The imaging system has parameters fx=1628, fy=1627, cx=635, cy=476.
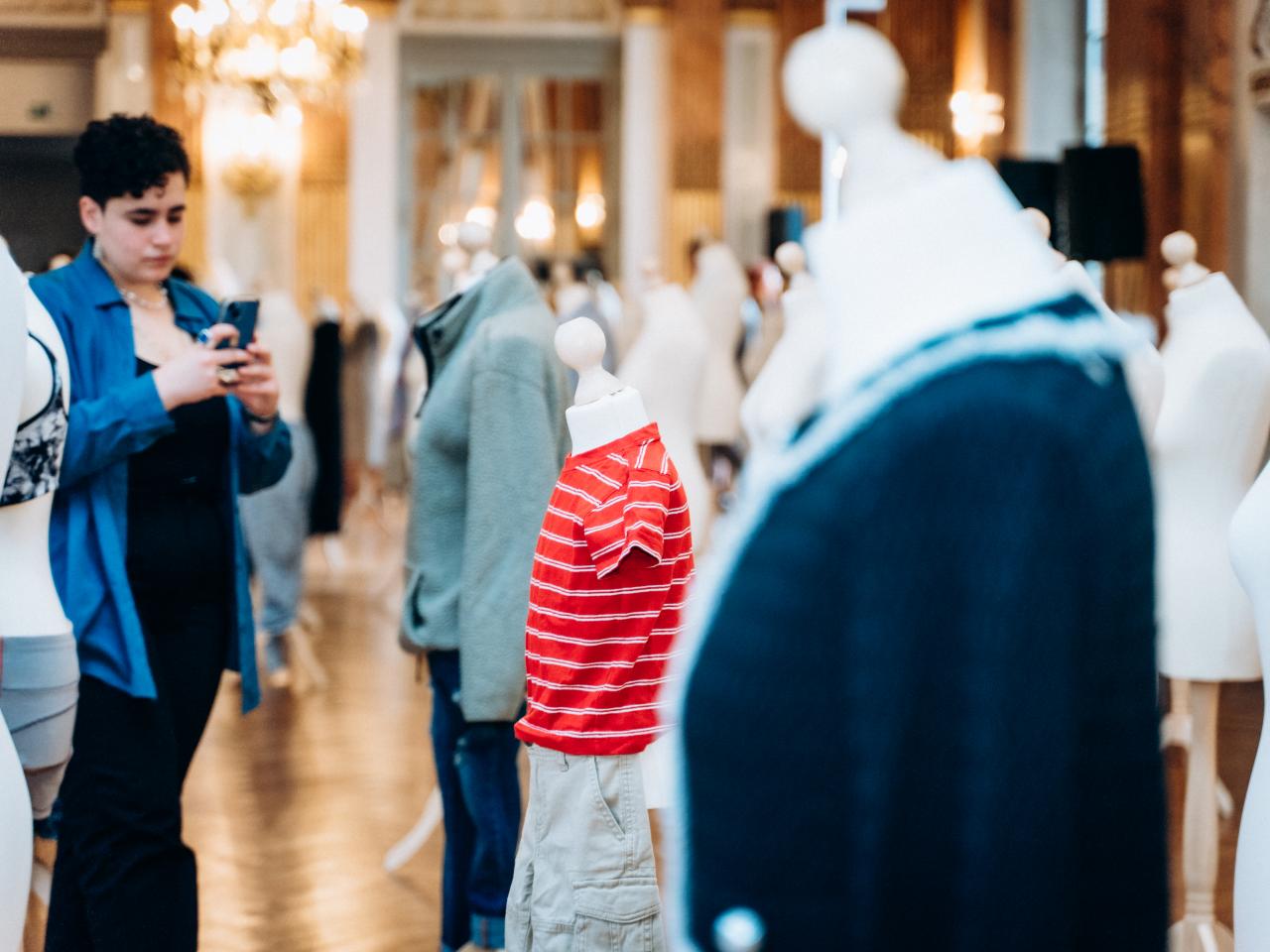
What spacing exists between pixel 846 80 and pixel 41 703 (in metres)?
1.66

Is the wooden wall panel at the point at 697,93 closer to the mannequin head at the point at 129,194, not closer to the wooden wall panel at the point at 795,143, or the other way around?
the wooden wall panel at the point at 795,143

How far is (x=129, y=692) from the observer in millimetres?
2682

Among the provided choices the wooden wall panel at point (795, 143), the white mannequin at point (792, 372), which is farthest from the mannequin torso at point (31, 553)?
the wooden wall panel at point (795, 143)

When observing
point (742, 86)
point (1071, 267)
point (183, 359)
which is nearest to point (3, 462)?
point (183, 359)

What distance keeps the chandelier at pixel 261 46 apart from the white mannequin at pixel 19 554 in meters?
8.01

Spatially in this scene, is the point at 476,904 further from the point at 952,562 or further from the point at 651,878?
the point at 952,562

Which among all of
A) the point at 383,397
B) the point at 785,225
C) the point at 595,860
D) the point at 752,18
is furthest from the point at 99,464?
the point at 752,18

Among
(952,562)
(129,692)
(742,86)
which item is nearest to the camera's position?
(952,562)

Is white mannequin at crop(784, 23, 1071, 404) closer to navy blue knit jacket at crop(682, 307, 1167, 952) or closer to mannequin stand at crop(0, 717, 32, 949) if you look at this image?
navy blue knit jacket at crop(682, 307, 1167, 952)

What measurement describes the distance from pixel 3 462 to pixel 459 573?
1082 mm

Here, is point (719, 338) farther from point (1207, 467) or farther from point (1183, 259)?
point (1207, 467)

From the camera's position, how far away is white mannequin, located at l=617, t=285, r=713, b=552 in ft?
20.8

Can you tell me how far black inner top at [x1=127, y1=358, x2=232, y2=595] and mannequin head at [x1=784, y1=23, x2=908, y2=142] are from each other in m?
1.86

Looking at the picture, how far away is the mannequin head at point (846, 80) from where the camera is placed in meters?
1.26
